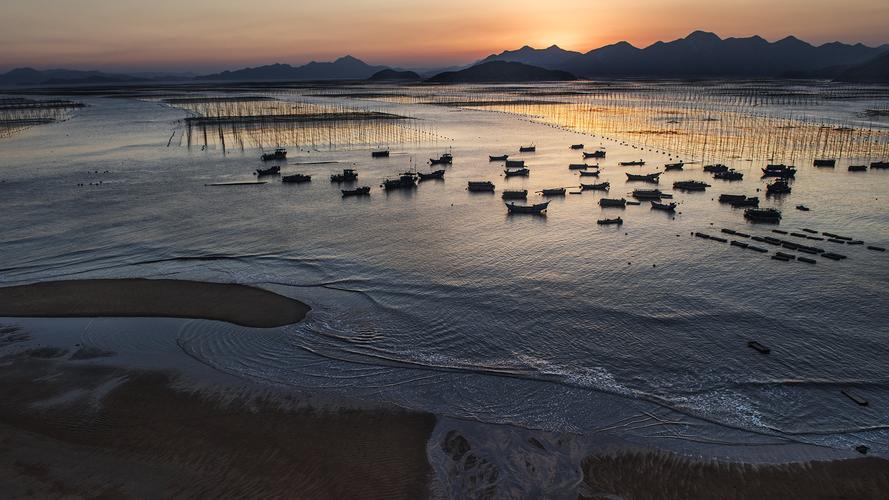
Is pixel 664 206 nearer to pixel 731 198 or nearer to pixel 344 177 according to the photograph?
pixel 731 198

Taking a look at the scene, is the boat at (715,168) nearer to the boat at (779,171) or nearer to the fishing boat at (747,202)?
the boat at (779,171)

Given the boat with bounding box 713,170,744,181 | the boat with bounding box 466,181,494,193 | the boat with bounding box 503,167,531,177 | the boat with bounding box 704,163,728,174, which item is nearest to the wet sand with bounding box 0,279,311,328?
the boat with bounding box 466,181,494,193

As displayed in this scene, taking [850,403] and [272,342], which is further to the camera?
[272,342]

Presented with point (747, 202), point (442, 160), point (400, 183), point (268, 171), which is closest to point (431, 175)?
point (400, 183)

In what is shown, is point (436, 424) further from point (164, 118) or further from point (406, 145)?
point (164, 118)

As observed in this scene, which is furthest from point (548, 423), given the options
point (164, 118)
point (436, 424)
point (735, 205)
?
point (164, 118)

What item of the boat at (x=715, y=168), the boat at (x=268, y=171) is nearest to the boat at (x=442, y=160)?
the boat at (x=268, y=171)

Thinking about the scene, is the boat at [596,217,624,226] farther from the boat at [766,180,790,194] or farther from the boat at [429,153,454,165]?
the boat at [429,153,454,165]
